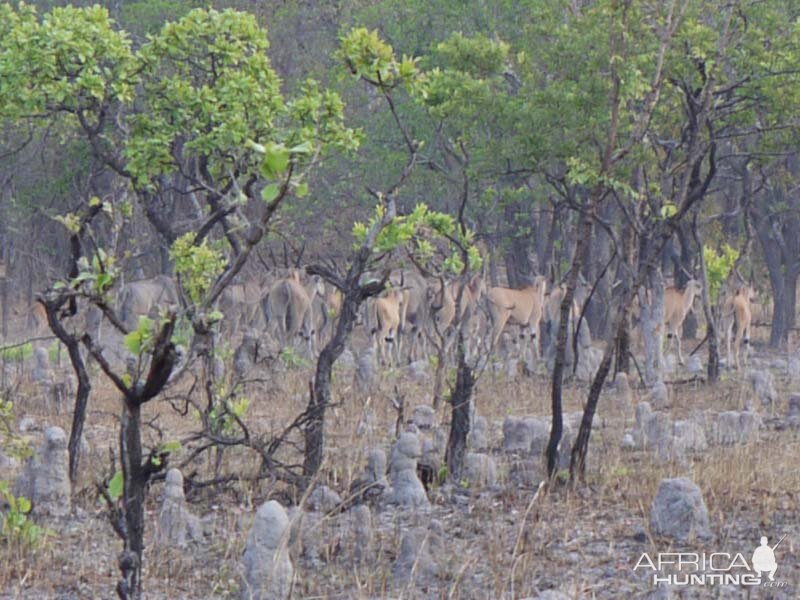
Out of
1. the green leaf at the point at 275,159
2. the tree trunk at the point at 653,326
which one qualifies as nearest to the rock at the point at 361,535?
the green leaf at the point at 275,159

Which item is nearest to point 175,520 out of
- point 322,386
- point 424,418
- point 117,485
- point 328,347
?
point 322,386

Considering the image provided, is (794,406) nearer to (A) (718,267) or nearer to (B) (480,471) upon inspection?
(B) (480,471)

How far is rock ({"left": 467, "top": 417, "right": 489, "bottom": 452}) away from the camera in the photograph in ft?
37.6

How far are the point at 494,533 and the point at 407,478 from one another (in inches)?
45.2

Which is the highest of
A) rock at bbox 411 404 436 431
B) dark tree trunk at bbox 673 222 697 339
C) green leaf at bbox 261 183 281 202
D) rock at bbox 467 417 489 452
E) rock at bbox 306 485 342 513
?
dark tree trunk at bbox 673 222 697 339

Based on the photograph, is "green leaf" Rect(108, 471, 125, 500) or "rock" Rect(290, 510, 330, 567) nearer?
"green leaf" Rect(108, 471, 125, 500)

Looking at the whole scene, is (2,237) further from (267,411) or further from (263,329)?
(267,411)

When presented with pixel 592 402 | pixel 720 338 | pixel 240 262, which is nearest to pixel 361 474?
pixel 592 402

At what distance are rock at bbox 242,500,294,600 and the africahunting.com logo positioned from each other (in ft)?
6.21

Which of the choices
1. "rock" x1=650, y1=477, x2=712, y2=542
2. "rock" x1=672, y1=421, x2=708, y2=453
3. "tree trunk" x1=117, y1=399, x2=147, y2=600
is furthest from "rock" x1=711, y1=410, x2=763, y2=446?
"tree trunk" x1=117, y1=399, x2=147, y2=600

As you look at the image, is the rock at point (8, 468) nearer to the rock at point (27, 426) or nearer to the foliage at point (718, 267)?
the rock at point (27, 426)

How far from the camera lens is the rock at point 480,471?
10023 millimetres

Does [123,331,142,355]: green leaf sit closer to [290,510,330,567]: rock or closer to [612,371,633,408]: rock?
[290,510,330,567]: rock

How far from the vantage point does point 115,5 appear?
27812 millimetres
